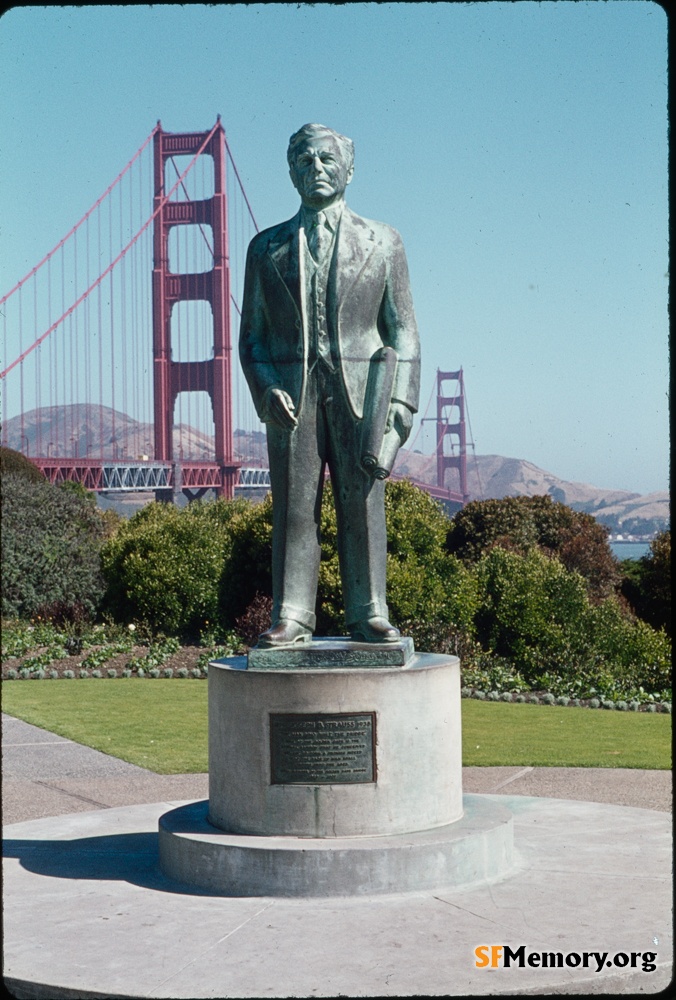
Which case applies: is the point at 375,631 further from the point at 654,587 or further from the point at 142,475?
the point at 142,475

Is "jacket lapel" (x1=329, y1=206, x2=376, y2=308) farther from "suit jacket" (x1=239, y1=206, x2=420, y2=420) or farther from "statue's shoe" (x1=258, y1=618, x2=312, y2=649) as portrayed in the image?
"statue's shoe" (x1=258, y1=618, x2=312, y2=649)

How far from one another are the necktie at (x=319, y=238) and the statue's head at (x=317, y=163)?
66mm

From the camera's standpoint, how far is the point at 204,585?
1500cm

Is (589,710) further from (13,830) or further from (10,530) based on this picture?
(10,530)

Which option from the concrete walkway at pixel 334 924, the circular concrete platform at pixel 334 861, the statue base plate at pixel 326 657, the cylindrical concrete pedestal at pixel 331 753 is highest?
the statue base plate at pixel 326 657

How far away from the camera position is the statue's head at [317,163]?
5.15 metres

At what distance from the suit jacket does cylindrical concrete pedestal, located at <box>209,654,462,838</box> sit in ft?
3.85

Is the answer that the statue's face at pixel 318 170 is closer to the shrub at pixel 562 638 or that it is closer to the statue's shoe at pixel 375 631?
the statue's shoe at pixel 375 631

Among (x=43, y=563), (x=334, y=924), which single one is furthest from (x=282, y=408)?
(x=43, y=563)

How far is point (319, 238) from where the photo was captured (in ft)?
17.1

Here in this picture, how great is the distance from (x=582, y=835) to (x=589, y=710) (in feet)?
16.5

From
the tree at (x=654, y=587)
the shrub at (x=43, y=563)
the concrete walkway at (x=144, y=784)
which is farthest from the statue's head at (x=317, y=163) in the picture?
the tree at (x=654, y=587)

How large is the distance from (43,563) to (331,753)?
12.3 m

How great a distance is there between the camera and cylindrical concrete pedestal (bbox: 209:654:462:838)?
4801 millimetres
